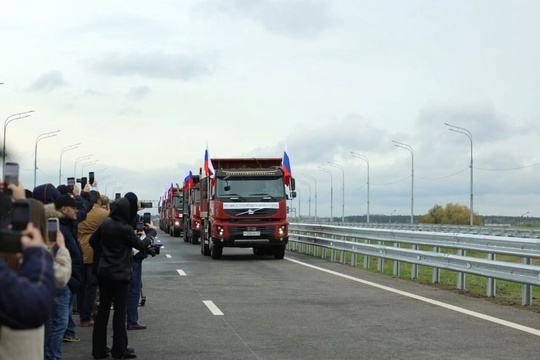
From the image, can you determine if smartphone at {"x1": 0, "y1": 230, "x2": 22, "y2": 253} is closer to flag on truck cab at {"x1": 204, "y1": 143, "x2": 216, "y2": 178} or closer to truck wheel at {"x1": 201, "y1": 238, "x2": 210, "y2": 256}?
flag on truck cab at {"x1": 204, "y1": 143, "x2": 216, "y2": 178}

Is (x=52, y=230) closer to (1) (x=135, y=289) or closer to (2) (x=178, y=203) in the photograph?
(1) (x=135, y=289)

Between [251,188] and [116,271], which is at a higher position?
[251,188]

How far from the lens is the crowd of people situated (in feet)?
11.9

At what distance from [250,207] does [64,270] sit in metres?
19.6

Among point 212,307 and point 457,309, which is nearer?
point 457,309

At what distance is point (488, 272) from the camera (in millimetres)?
13500

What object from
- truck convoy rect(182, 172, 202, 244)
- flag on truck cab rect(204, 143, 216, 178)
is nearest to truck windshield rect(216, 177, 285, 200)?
flag on truck cab rect(204, 143, 216, 178)

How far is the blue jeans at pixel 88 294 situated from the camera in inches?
426

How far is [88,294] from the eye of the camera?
11.0 m

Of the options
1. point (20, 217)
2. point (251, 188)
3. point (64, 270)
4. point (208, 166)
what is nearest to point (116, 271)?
point (64, 270)

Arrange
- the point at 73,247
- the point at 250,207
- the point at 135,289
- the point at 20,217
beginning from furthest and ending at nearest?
the point at 250,207 < the point at 135,289 < the point at 73,247 < the point at 20,217

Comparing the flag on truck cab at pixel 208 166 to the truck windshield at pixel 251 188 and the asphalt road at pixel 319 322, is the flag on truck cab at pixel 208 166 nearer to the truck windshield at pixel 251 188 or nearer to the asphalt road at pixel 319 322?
the truck windshield at pixel 251 188

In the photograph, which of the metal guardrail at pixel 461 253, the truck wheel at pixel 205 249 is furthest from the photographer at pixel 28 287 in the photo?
the truck wheel at pixel 205 249

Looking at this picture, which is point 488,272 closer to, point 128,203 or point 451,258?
point 451,258
